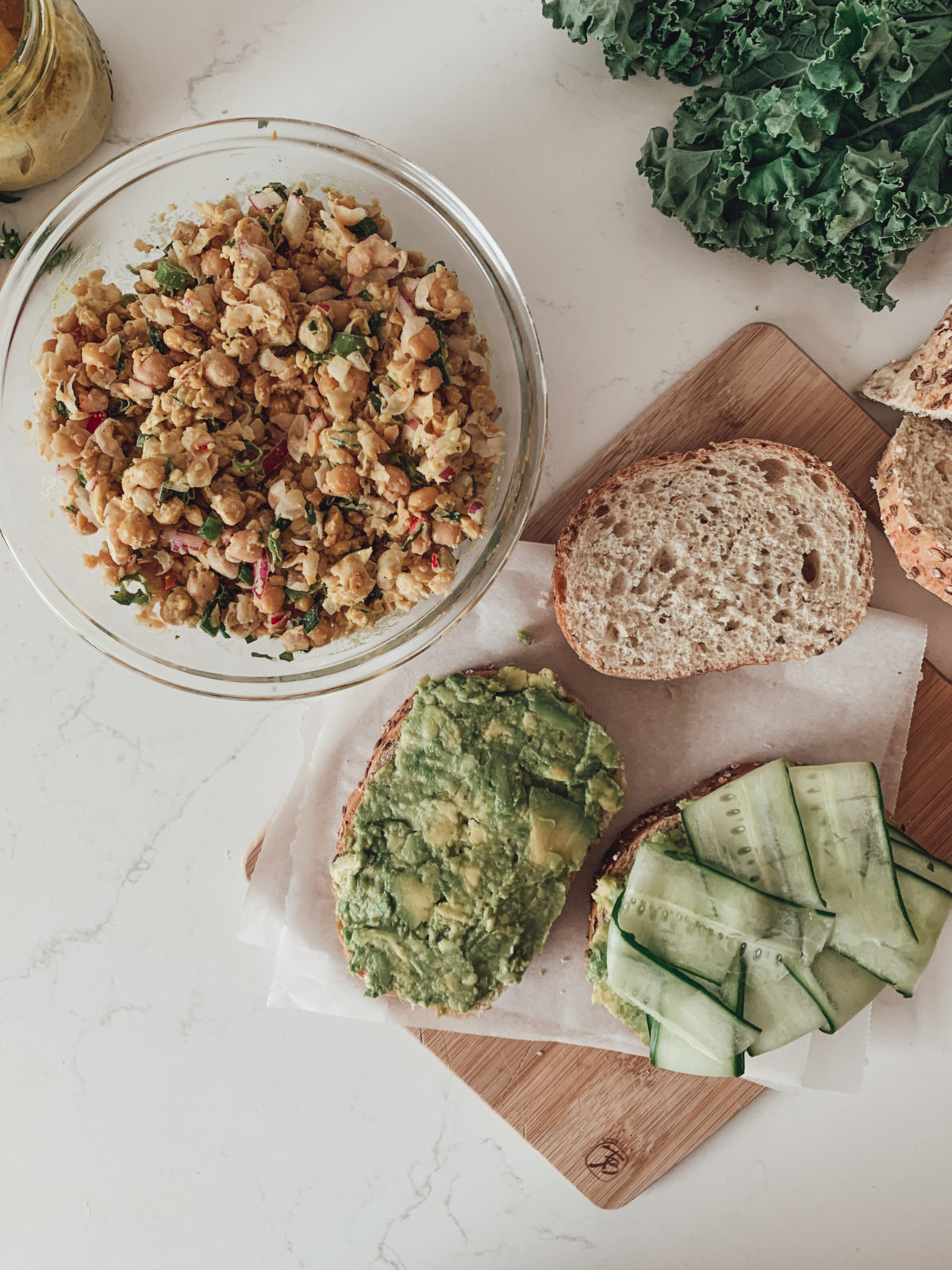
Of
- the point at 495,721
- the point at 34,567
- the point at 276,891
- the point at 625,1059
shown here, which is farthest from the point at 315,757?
the point at 625,1059

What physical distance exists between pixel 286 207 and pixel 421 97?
0.74 meters

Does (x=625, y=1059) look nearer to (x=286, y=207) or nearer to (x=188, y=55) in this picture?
(x=286, y=207)

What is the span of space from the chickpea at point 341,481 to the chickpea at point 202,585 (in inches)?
11.7

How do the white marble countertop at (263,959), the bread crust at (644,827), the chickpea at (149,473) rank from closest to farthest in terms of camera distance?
the chickpea at (149,473)
the bread crust at (644,827)
the white marble countertop at (263,959)

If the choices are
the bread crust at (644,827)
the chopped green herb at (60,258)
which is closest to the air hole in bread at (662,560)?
the bread crust at (644,827)

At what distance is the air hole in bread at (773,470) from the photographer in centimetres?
240

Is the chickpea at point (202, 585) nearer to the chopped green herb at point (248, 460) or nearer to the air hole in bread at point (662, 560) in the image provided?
the chopped green herb at point (248, 460)

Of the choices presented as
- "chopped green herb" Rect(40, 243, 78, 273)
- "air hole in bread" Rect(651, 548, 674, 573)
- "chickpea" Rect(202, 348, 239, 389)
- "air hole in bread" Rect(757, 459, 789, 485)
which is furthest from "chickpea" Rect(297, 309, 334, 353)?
"air hole in bread" Rect(757, 459, 789, 485)

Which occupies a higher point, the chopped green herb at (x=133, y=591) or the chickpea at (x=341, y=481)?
the chickpea at (x=341, y=481)

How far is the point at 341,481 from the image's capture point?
72.0 inches

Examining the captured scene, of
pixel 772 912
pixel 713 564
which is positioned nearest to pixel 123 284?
pixel 713 564

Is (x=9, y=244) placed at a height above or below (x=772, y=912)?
above

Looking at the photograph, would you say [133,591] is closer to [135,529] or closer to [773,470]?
[135,529]

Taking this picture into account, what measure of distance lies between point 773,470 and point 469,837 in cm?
118
